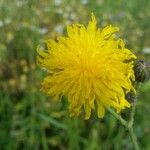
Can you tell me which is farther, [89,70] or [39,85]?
[39,85]

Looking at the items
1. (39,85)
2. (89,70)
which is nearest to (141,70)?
(89,70)

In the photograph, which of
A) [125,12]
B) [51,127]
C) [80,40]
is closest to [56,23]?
[125,12]

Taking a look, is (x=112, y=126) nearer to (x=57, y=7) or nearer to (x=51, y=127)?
(x=51, y=127)

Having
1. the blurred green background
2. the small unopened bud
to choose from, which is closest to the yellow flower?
the small unopened bud

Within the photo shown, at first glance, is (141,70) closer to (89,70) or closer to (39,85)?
(89,70)

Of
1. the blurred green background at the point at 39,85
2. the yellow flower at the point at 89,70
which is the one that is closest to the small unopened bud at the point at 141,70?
the yellow flower at the point at 89,70

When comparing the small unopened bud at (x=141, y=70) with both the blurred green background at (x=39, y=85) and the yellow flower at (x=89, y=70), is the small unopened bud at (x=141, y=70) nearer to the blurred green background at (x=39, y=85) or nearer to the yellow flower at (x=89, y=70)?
the yellow flower at (x=89, y=70)
